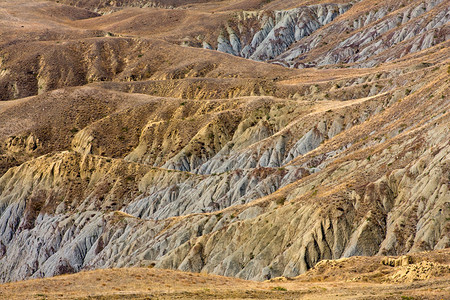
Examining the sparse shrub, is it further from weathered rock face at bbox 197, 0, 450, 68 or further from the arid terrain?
weathered rock face at bbox 197, 0, 450, 68

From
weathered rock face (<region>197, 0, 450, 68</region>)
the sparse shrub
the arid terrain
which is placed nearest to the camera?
the sparse shrub

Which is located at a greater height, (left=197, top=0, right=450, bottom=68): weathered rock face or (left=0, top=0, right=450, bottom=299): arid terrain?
(left=197, top=0, right=450, bottom=68): weathered rock face

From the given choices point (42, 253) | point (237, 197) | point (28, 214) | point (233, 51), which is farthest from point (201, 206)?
point (233, 51)

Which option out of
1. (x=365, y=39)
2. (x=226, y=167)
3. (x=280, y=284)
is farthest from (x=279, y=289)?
(x=365, y=39)

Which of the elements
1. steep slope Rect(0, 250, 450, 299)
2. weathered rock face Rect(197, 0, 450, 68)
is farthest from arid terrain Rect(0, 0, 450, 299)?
weathered rock face Rect(197, 0, 450, 68)

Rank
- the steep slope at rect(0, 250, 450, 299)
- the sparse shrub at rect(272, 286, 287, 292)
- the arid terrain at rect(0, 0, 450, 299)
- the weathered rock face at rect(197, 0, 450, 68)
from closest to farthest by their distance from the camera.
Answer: the steep slope at rect(0, 250, 450, 299)
the sparse shrub at rect(272, 286, 287, 292)
the arid terrain at rect(0, 0, 450, 299)
the weathered rock face at rect(197, 0, 450, 68)

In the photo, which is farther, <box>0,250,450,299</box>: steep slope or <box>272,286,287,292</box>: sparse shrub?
<box>272,286,287,292</box>: sparse shrub

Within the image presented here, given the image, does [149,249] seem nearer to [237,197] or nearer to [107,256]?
[107,256]

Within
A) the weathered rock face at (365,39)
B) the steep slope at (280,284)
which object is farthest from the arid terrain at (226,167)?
the weathered rock face at (365,39)
